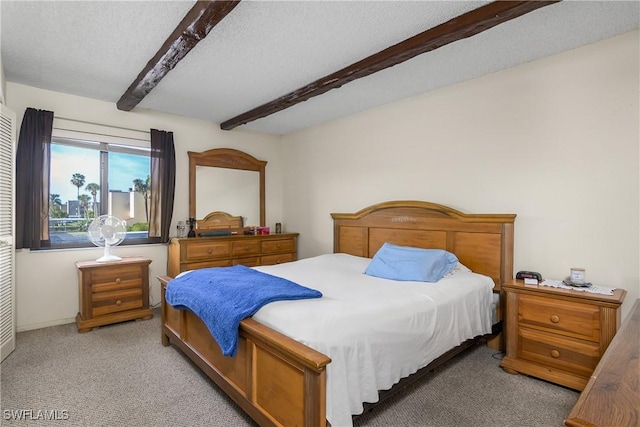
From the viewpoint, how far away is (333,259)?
356 cm

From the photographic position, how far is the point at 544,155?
261 centimetres

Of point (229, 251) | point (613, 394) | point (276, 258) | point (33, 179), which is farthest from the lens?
point (276, 258)

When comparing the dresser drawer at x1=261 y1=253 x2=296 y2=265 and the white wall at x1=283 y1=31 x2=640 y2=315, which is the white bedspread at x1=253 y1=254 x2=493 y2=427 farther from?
the dresser drawer at x1=261 y1=253 x2=296 y2=265

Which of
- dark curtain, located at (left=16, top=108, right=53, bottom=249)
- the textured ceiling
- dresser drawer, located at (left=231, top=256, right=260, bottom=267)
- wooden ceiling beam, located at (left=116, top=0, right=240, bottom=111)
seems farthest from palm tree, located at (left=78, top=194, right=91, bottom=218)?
dresser drawer, located at (left=231, top=256, right=260, bottom=267)

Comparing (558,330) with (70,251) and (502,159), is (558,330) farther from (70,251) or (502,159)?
(70,251)

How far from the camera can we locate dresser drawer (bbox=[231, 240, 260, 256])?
4180 mm

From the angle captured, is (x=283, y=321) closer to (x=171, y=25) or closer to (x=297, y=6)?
(x=297, y=6)

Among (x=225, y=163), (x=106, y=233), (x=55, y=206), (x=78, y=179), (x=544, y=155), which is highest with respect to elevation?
(x=225, y=163)

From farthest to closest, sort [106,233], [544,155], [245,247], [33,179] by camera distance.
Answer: [245,247], [106,233], [33,179], [544,155]

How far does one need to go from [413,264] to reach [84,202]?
142 inches

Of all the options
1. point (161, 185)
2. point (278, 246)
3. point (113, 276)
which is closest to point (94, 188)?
point (161, 185)

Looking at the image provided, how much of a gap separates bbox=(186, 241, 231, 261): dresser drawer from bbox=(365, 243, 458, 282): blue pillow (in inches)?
78.1

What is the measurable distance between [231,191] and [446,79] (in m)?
3.14

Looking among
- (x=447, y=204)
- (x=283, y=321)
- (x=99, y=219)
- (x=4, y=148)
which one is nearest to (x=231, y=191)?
(x=99, y=219)
